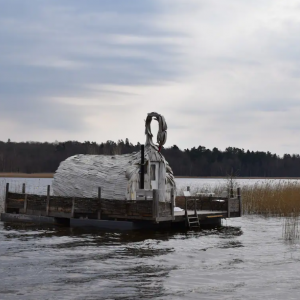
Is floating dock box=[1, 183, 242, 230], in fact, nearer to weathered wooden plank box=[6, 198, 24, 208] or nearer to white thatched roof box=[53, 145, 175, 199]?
weathered wooden plank box=[6, 198, 24, 208]

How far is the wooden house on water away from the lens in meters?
24.4

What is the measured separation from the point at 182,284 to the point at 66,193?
16.1m

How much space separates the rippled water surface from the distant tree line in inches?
2850

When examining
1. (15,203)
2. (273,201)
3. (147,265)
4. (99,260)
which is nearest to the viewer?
(147,265)

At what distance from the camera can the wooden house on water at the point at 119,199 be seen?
24.4 metres

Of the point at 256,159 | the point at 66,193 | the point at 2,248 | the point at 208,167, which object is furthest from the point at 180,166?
the point at 2,248

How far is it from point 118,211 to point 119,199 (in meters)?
1.84

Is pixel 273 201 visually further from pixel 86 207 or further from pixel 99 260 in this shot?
pixel 99 260

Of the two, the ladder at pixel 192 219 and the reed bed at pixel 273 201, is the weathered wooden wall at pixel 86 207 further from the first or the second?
the reed bed at pixel 273 201

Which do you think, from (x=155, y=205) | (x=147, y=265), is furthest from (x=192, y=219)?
(x=147, y=265)

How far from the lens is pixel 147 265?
16.7 meters

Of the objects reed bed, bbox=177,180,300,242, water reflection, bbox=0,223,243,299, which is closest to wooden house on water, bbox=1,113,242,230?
water reflection, bbox=0,223,243,299

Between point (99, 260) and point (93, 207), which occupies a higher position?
point (93, 207)

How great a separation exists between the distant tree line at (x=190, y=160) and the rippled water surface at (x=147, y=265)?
72380 mm
